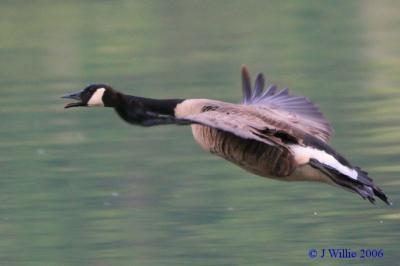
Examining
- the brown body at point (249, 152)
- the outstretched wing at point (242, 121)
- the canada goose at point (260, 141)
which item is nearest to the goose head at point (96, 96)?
the canada goose at point (260, 141)

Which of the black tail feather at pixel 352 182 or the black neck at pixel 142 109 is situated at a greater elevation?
the black neck at pixel 142 109

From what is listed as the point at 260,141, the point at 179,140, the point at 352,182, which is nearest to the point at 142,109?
the point at 260,141

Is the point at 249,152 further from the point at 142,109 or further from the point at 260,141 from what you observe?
the point at 142,109

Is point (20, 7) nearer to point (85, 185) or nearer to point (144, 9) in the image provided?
point (144, 9)

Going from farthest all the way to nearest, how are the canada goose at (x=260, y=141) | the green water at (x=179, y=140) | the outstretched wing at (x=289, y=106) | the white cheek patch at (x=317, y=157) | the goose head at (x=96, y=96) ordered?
the green water at (x=179, y=140) < the outstretched wing at (x=289, y=106) < the goose head at (x=96, y=96) < the white cheek patch at (x=317, y=157) < the canada goose at (x=260, y=141)

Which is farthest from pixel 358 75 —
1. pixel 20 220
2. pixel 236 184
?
pixel 20 220

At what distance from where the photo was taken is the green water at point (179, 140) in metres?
9.15

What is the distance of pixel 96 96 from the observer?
27.9 feet

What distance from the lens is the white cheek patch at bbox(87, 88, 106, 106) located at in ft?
27.8

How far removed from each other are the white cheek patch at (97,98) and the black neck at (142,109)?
22 cm

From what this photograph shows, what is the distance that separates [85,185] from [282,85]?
4275 mm

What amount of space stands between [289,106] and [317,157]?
1204 mm

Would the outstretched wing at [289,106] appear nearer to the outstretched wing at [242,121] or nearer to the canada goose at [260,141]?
the canada goose at [260,141]

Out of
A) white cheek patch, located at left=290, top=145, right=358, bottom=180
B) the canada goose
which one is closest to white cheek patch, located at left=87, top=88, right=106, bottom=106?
the canada goose
